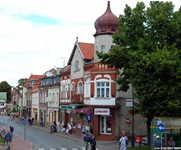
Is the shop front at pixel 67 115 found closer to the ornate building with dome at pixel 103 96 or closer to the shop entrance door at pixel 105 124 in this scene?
the ornate building with dome at pixel 103 96

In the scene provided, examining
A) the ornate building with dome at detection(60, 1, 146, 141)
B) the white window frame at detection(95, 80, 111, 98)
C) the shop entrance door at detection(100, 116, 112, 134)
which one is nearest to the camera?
the ornate building with dome at detection(60, 1, 146, 141)

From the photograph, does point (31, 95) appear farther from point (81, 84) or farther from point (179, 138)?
point (179, 138)

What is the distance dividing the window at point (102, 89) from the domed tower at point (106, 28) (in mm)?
3814

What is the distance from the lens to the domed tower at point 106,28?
38.8 m

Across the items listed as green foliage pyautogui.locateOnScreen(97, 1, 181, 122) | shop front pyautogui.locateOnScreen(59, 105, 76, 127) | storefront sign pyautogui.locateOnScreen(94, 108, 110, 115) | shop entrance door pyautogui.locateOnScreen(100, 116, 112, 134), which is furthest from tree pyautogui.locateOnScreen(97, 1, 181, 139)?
shop front pyautogui.locateOnScreen(59, 105, 76, 127)

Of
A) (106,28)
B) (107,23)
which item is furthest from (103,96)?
(107,23)

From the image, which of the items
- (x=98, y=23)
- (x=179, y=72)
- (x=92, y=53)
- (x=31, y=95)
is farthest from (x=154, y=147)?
(x=31, y=95)

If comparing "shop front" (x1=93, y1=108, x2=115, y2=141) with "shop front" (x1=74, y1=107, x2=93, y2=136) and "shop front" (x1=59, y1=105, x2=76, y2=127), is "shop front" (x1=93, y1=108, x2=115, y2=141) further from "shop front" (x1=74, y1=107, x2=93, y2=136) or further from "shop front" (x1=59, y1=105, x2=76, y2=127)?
"shop front" (x1=59, y1=105, x2=76, y2=127)

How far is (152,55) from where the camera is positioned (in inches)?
978

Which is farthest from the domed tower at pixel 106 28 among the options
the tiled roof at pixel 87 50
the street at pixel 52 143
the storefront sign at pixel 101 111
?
the street at pixel 52 143

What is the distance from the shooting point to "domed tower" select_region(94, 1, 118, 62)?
38812 millimetres

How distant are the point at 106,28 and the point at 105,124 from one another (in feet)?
34.5

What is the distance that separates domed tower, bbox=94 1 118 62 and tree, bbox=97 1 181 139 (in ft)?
29.1

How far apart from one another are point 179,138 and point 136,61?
673 cm
